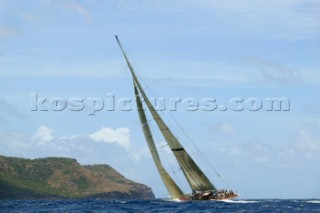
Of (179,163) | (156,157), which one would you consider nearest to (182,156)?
(179,163)

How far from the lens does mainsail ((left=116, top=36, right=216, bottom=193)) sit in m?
80.9

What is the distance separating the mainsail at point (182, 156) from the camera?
80.9 meters

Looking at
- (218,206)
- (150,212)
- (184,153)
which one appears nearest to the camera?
(150,212)

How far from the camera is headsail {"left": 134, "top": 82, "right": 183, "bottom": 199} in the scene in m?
80.6

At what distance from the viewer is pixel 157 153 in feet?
268

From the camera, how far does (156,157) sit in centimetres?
8144

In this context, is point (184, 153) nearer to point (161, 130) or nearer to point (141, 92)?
point (161, 130)

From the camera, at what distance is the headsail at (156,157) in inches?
3172

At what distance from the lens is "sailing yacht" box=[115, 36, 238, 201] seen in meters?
80.8

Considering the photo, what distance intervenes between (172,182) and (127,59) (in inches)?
684

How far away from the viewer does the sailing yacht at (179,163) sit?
3179 inches

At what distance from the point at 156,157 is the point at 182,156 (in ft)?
12.1

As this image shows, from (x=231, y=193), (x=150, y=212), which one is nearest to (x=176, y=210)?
(x=150, y=212)

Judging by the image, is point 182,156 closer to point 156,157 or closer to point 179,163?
point 179,163
